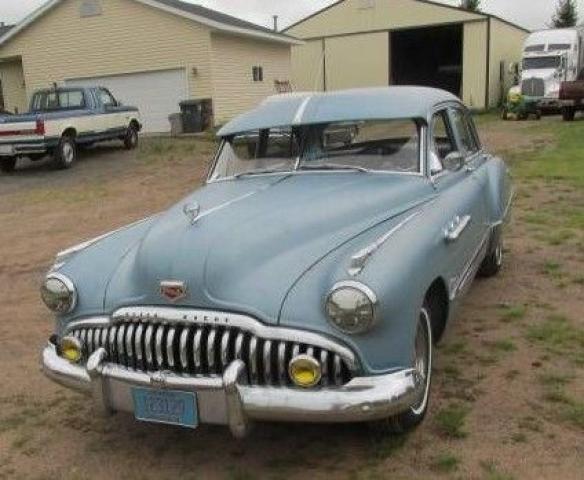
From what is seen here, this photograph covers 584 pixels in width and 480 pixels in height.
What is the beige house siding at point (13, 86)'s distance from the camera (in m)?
27.4

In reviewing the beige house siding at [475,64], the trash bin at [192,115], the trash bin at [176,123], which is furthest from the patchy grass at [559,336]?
the beige house siding at [475,64]

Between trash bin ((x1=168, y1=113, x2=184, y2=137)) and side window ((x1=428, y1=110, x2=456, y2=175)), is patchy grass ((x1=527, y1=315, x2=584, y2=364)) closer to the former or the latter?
side window ((x1=428, y1=110, x2=456, y2=175))

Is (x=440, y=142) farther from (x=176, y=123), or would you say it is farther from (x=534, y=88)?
(x=534, y=88)

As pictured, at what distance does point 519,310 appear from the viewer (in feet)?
18.0

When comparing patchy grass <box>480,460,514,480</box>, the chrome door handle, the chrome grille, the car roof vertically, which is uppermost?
the car roof

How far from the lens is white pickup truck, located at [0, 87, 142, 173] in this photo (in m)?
15.9

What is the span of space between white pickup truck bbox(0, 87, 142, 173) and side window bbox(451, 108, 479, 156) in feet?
38.8

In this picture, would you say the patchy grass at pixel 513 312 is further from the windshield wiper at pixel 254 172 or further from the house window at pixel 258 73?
the house window at pixel 258 73

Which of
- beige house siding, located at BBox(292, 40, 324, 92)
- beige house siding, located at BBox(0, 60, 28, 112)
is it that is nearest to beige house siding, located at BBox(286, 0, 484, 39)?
beige house siding, located at BBox(292, 40, 324, 92)

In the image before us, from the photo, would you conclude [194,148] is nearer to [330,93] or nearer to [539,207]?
[539,207]

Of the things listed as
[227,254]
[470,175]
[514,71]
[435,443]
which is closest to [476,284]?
[470,175]

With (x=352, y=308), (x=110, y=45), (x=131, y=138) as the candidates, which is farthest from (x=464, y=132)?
(x=110, y=45)

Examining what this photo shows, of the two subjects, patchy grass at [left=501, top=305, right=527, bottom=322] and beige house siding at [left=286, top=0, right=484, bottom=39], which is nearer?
patchy grass at [left=501, top=305, right=527, bottom=322]

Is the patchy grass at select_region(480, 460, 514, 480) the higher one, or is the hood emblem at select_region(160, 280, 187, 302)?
the hood emblem at select_region(160, 280, 187, 302)
